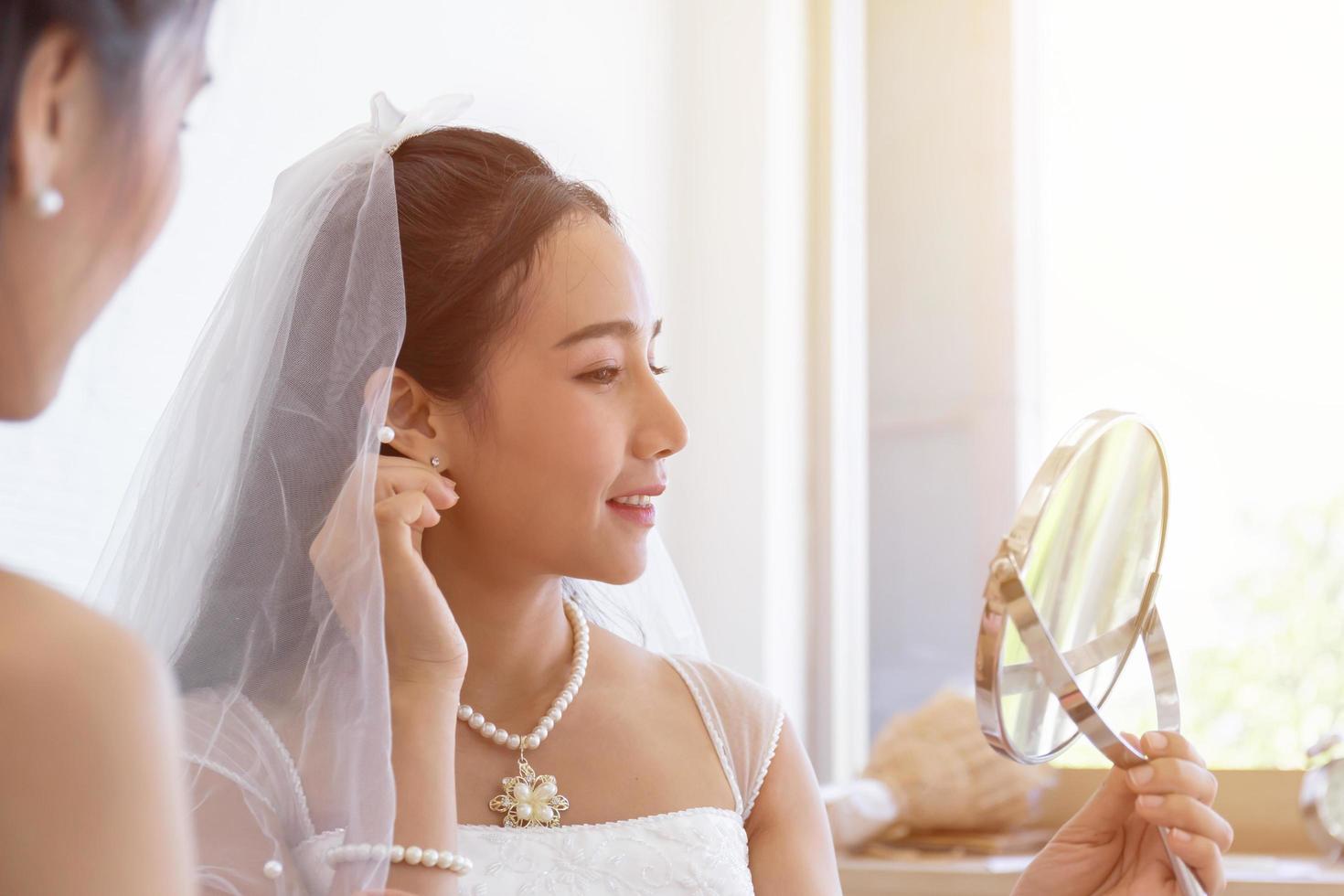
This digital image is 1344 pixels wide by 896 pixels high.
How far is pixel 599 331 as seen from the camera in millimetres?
1140

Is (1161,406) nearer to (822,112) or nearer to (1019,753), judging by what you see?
(822,112)

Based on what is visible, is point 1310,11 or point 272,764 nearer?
point 272,764

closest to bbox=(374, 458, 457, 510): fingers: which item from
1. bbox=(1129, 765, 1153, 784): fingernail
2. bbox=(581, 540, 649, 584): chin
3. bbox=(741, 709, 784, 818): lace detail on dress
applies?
bbox=(581, 540, 649, 584): chin

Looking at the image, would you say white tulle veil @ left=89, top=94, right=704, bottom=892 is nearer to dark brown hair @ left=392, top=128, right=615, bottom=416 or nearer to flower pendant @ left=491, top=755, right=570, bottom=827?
dark brown hair @ left=392, top=128, right=615, bottom=416

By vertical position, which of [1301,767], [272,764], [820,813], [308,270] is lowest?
[1301,767]

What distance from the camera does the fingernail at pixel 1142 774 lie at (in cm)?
96

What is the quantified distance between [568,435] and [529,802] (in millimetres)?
301

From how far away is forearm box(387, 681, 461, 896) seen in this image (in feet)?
3.08

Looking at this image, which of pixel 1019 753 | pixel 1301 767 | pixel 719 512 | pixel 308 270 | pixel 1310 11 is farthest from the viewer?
pixel 719 512

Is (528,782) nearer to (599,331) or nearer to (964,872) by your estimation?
(599,331)

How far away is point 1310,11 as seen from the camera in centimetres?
234

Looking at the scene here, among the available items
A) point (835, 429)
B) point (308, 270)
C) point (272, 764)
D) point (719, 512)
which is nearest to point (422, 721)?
point (272, 764)

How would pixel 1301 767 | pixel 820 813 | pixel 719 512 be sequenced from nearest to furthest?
→ 1. pixel 820 813
2. pixel 1301 767
3. pixel 719 512

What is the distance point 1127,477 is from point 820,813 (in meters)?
0.47
